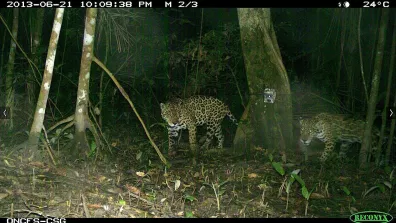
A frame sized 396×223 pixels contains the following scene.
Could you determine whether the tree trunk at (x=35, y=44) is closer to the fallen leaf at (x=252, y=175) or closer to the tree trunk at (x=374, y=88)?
the fallen leaf at (x=252, y=175)

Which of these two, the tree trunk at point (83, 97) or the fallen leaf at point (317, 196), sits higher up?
the tree trunk at point (83, 97)

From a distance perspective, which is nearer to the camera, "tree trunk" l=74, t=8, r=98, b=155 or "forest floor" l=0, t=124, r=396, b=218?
"forest floor" l=0, t=124, r=396, b=218

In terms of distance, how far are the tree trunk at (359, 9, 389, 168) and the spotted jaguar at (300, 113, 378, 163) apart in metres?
1.26

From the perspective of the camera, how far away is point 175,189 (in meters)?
6.89

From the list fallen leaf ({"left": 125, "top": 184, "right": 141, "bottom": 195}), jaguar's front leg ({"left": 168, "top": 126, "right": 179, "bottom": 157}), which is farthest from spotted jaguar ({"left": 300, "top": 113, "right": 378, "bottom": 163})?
fallen leaf ({"left": 125, "top": 184, "right": 141, "bottom": 195})

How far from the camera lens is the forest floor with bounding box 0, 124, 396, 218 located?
Result: 20.4 feet

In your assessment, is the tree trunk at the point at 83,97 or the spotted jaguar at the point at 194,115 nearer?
the tree trunk at the point at 83,97

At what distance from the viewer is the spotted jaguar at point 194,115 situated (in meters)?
11.4

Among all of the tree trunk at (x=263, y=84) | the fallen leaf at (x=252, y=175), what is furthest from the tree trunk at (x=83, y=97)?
the tree trunk at (x=263, y=84)

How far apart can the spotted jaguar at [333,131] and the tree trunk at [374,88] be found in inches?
49.7
